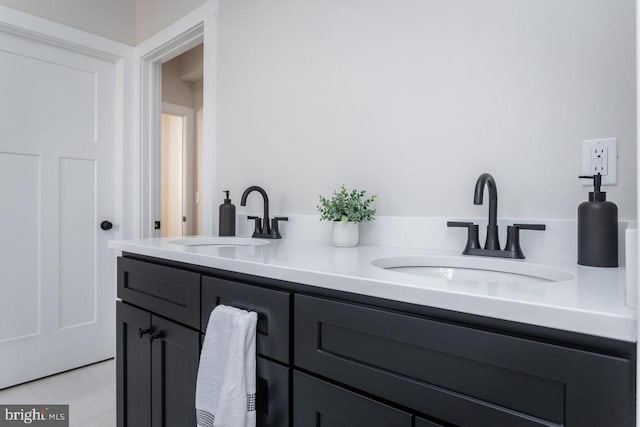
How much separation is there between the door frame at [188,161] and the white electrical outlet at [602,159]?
11.6 feet

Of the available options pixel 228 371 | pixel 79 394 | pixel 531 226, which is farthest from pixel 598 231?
pixel 79 394

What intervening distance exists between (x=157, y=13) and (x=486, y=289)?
2.54 metres

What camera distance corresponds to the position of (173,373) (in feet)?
3.71

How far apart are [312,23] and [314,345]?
1.29 meters

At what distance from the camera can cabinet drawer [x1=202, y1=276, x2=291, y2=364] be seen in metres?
0.82

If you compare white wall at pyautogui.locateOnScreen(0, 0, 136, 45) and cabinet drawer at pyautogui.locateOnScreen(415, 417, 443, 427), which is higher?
white wall at pyautogui.locateOnScreen(0, 0, 136, 45)

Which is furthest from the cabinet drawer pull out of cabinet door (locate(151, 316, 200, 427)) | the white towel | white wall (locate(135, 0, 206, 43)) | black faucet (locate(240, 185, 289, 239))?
white wall (locate(135, 0, 206, 43))

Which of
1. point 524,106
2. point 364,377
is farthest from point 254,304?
point 524,106

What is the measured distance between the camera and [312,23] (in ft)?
5.01

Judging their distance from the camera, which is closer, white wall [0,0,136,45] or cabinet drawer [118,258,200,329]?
cabinet drawer [118,258,200,329]

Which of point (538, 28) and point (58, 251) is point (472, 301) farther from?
point (58, 251)

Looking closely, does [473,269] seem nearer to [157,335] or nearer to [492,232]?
[492,232]

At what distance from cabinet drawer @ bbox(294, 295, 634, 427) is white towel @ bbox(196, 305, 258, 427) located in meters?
0.14

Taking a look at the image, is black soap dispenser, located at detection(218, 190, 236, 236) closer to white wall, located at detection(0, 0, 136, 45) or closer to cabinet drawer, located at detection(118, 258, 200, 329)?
cabinet drawer, located at detection(118, 258, 200, 329)
